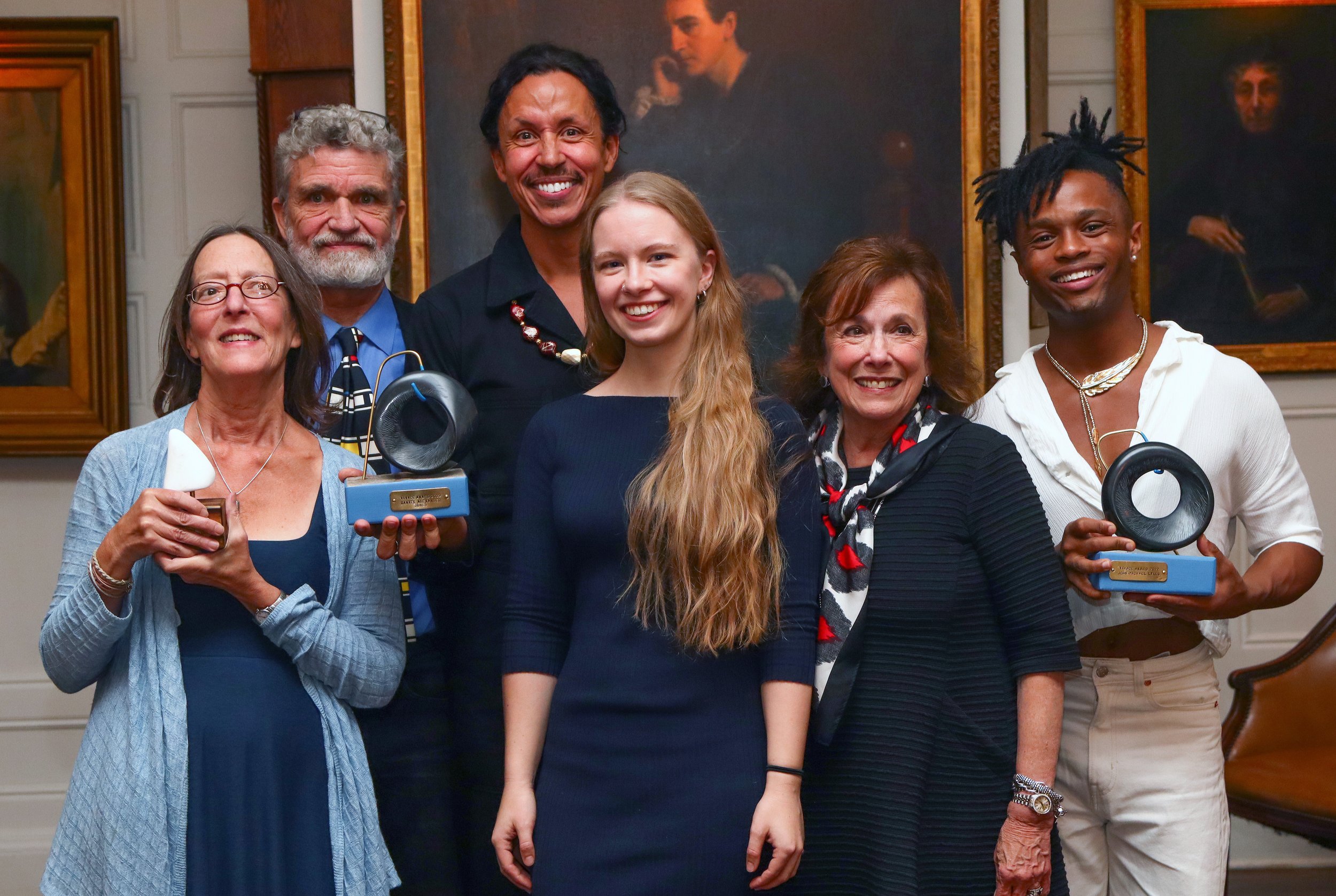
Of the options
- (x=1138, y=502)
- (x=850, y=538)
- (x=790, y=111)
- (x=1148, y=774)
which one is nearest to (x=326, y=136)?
(x=790, y=111)

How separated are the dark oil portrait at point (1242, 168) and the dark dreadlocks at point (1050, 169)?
151 cm

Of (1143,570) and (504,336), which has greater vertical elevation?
(504,336)

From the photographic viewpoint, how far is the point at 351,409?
8.36 feet

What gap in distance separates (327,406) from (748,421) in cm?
95

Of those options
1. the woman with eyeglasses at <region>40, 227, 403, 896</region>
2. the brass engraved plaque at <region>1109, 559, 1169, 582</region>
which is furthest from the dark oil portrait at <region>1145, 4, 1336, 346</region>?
the woman with eyeglasses at <region>40, 227, 403, 896</region>

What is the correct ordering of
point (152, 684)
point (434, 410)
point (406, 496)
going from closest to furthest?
point (152, 684)
point (406, 496)
point (434, 410)

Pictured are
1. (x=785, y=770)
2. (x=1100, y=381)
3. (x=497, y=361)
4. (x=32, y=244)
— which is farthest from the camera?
(x=32, y=244)

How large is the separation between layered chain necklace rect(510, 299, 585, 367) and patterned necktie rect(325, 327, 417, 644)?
366 millimetres

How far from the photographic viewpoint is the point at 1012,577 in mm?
2025

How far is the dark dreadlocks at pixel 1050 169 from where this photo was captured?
98.2 inches

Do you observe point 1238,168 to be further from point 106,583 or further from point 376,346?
point 106,583

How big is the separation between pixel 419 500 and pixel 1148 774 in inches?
60.1

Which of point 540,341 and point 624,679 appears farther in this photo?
point 540,341

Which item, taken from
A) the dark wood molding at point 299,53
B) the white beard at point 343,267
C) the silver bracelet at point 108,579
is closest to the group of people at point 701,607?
the silver bracelet at point 108,579
